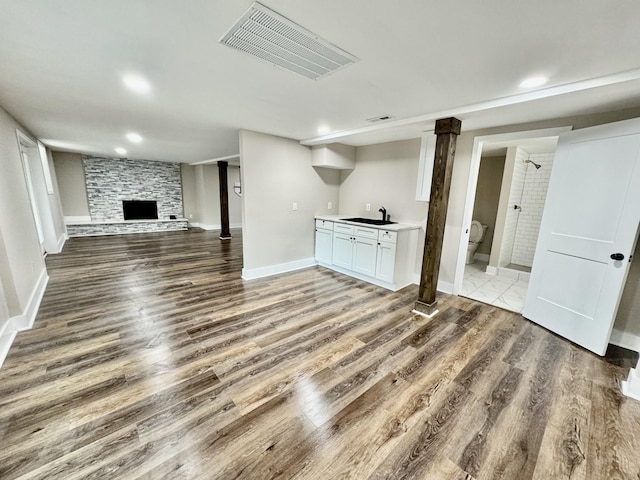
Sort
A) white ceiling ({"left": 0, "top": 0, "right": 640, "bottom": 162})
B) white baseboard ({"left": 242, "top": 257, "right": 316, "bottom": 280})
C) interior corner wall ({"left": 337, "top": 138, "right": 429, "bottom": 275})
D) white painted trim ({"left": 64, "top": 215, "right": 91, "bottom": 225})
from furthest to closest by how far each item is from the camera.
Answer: white painted trim ({"left": 64, "top": 215, "right": 91, "bottom": 225}) → white baseboard ({"left": 242, "top": 257, "right": 316, "bottom": 280}) → interior corner wall ({"left": 337, "top": 138, "right": 429, "bottom": 275}) → white ceiling ({"left": 0, "top": 0, "right": 640, "bottom": 162})

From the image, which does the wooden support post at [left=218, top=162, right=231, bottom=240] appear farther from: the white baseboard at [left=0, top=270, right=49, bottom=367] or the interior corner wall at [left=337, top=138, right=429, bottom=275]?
the white baseboard at [left=0, top=270, right=49, bottom=367]

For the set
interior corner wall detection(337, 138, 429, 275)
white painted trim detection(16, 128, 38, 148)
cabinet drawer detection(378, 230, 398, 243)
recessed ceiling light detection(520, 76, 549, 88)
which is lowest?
cabinet drawer detection(378, 230, 398, 243)

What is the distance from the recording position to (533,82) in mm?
1982

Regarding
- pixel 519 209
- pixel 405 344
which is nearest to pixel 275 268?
pixel 405 344

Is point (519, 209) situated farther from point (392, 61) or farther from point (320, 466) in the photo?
point (320, 466)

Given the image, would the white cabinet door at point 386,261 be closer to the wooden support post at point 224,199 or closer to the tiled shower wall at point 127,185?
the wooden support post at point 224,199

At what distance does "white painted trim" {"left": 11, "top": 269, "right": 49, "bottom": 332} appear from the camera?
2521 mm

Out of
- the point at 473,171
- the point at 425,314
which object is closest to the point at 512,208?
the point at 473,171

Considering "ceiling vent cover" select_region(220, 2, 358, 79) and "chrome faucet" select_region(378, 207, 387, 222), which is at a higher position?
"ceiling vent cover" select_region(220, 2, 358, 79)

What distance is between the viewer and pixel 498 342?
8.30ft

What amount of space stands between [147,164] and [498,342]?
33.2 feet

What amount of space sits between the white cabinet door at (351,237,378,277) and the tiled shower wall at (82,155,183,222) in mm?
7660

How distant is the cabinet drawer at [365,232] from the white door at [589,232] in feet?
6.48

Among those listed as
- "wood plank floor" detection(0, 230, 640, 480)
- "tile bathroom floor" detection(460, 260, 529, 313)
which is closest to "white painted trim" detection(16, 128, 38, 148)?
"wood plank floor" detection(0, 230, 640, 480)
